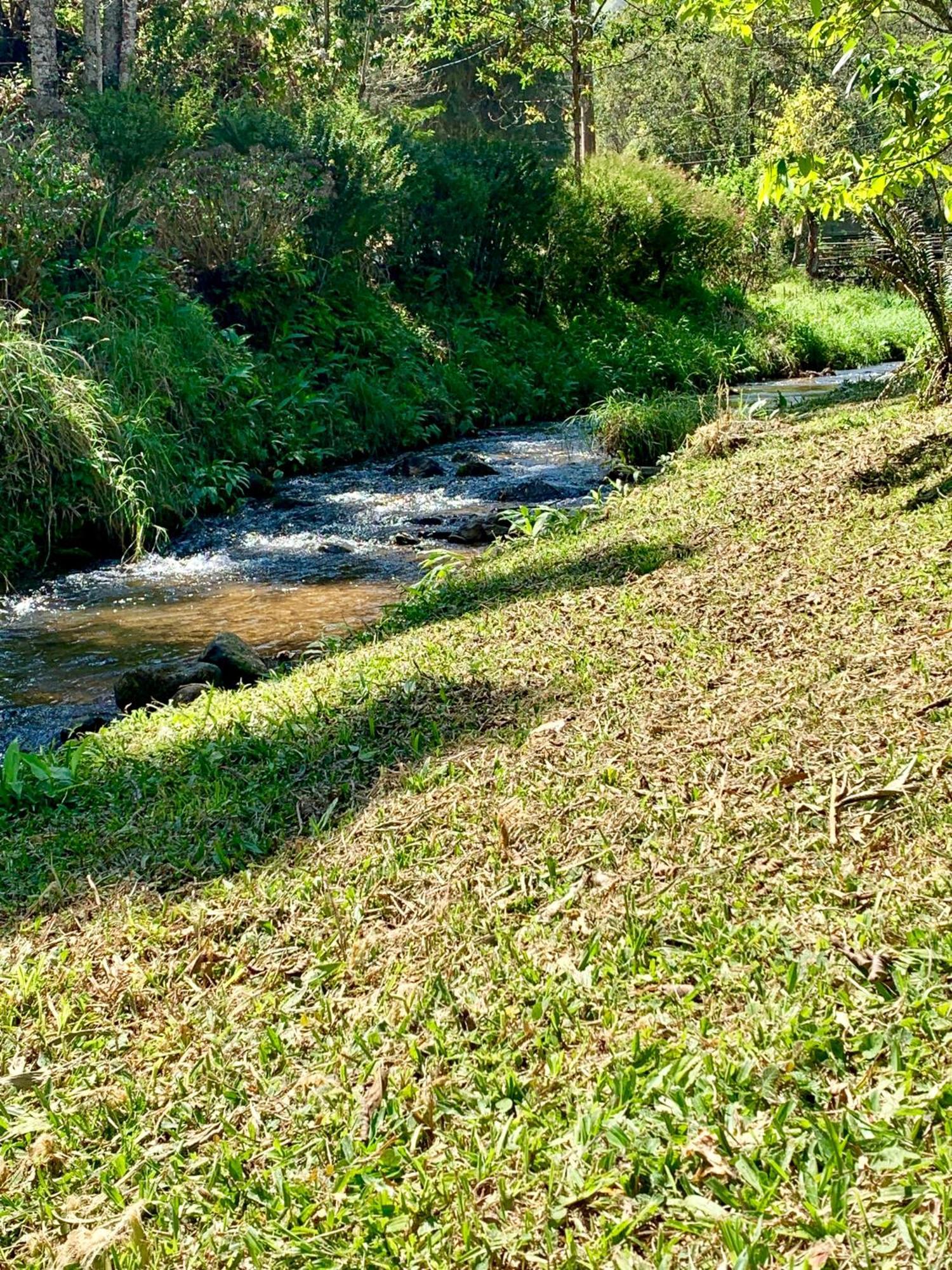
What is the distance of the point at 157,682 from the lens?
557 cm

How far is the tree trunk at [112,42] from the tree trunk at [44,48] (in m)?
1.11

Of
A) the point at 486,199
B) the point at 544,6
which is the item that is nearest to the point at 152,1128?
the point at 486,199

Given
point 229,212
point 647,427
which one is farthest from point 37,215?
point 647,427

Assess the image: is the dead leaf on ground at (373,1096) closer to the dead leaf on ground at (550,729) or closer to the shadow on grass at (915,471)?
the dead leaf on ground at (550,729)

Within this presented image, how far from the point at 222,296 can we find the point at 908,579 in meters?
11.0

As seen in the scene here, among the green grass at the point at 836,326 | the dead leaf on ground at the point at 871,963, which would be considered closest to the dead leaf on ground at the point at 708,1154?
the dead leaf on ground at the point at 871,963

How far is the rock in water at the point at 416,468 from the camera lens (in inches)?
461

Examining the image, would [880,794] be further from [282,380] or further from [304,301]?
[304,301]

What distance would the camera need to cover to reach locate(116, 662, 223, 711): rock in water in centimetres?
553

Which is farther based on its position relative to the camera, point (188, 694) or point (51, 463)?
point (51, 463)

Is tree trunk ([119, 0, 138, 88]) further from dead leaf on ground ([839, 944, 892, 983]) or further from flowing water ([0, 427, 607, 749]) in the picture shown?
dead leaf on ground ([839, 944, 892, 983])

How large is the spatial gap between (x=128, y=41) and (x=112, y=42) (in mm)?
1140

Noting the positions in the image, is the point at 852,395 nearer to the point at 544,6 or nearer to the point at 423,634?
the point at 423,634

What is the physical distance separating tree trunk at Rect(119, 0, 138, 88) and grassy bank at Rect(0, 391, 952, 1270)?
17131 millimetres
